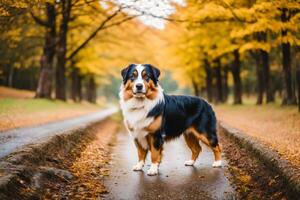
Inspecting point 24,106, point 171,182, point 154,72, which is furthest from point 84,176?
point 24,106

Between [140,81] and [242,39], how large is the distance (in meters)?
18.5

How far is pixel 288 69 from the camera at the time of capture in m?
18.9

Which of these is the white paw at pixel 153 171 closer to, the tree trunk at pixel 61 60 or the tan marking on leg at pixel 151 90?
the tan marking on leg at pixel 151 90

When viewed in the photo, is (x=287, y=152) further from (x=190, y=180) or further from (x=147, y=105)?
(x=147, y=105)

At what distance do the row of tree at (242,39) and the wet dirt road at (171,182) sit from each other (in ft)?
17.8

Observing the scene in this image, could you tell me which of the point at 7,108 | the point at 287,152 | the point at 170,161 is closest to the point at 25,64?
the point at 7,108

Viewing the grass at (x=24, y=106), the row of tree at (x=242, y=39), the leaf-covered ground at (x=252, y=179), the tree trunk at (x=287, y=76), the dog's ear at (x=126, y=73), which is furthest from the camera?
the tree trunk at (x=287, y=76)

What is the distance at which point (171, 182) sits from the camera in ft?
21.0

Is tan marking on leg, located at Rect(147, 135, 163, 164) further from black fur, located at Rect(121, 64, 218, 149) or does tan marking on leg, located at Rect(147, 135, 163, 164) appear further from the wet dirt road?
the wet dirt road

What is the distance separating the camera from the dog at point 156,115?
6695 millimetres

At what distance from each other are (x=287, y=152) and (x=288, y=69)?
1305 centimetres

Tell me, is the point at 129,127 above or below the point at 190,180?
above

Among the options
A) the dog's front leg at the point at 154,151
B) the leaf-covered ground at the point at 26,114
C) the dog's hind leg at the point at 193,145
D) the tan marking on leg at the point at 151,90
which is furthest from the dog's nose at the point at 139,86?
the leaf-covered ground at the point at 26,114

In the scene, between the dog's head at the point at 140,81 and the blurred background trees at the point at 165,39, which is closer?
the dog's head at the point at 140,81
